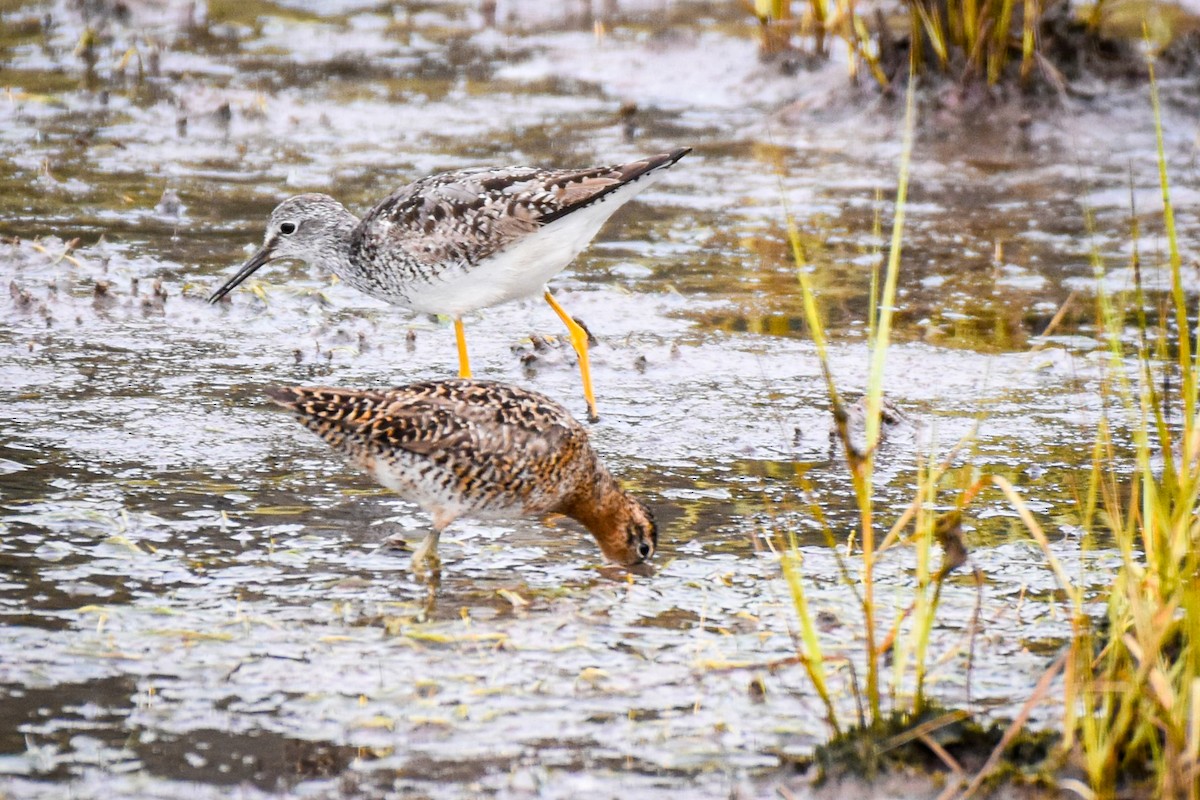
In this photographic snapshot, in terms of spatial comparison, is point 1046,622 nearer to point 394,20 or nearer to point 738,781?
point 738,781

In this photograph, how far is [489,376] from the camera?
24.8ft

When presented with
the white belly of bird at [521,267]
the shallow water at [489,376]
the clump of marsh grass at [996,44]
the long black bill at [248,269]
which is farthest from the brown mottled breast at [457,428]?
the clump of marsh grass at [996,44]

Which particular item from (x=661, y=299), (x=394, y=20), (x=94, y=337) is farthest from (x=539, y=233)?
(x=394, y=20)

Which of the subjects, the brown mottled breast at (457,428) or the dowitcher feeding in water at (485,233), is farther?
the dowitcher feeding in water at (485,233)

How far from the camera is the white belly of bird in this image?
23.4 feet

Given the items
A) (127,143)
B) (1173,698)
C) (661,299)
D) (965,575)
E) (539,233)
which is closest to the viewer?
(1173,698)

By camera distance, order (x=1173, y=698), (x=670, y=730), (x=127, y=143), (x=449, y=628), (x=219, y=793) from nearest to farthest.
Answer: (x=1173, y=698), (x=219, y=793), (x=670, y=730), (x=449, y=628), (x=127, y=143)

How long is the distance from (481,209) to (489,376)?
840 millimetres

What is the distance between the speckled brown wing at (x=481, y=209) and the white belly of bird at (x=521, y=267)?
0.16 feet

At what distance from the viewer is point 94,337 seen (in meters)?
7.65

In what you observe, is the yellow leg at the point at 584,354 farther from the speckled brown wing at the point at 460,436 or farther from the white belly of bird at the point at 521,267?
the speckled brown wing at the point at 460,436

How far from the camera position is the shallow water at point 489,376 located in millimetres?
4340

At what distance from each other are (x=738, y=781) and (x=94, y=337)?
15.4ft

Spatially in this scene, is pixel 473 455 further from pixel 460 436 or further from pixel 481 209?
pixel 481 209
